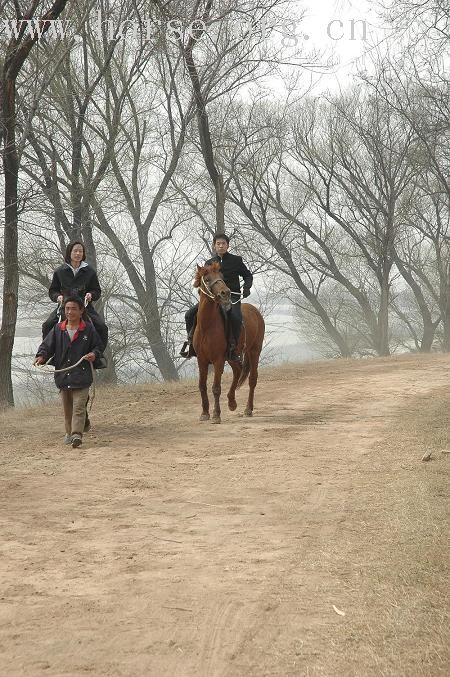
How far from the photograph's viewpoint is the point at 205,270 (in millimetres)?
12336

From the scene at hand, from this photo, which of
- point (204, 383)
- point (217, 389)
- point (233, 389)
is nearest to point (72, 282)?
point (204, 383)

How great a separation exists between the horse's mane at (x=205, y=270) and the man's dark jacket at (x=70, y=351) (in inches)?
70.9

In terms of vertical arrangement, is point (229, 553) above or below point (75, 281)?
below

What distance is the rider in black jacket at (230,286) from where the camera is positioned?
42.3ft

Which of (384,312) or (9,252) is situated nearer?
(9,252)

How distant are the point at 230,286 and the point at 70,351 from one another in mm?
3149

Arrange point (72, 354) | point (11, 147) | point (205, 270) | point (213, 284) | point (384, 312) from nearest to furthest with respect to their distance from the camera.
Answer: point (72, 354) → point (213, 284) → point (205, 270) → point (11, 147) → point (384, 312)

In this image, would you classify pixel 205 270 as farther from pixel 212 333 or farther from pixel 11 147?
pixel 11 147

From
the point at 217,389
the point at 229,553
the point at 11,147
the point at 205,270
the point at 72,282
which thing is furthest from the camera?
the point at 11,147

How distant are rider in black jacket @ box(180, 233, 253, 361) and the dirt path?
5.20ft

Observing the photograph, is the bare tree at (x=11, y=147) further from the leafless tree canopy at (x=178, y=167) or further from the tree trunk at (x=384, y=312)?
the tree trunk at (x=384, y=312)

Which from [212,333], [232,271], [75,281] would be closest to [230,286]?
[232,271]

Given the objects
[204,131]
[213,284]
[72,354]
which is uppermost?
[204,131]

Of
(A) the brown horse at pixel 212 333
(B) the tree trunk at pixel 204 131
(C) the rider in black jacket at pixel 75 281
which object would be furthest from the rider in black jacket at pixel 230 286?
(B) the tree trunk at pixel 204 131
